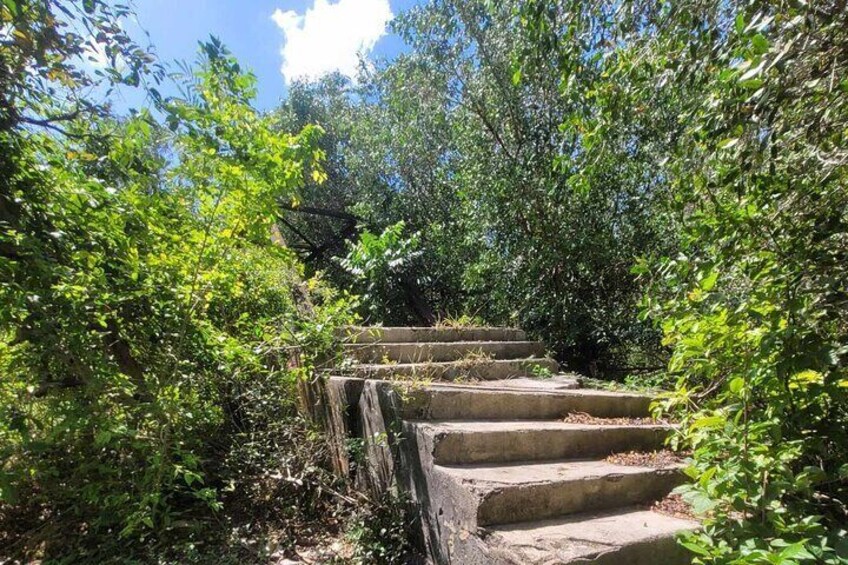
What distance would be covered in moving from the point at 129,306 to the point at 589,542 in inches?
Answer: 101

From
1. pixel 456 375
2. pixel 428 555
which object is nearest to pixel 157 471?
pixel 428 555

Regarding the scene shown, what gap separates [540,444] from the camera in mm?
2447

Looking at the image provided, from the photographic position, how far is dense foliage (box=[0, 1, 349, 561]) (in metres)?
1.91

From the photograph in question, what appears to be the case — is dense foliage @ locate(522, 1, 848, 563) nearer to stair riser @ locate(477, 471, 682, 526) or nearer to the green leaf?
the green leaf

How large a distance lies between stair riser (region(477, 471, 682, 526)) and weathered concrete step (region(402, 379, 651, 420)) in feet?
2.34

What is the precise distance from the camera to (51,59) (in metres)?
1.84

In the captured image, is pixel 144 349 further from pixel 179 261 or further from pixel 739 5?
pixel 739 5

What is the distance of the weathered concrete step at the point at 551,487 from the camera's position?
1.88 meters

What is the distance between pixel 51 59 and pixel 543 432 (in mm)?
2873

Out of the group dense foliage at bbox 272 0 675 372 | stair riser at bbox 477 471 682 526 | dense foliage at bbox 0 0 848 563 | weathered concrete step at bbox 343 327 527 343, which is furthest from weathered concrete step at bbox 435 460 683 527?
dense foliage at bbox 272 0 675 372

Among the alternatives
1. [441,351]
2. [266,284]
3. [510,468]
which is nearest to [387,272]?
[441,351]

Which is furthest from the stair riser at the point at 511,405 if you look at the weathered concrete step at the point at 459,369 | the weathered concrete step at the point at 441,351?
the weathered concrete step at the point at 441,351

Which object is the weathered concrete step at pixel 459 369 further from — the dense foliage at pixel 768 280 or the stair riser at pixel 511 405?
the dense foliage at pixel 768 280

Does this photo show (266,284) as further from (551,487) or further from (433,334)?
(551,487)
